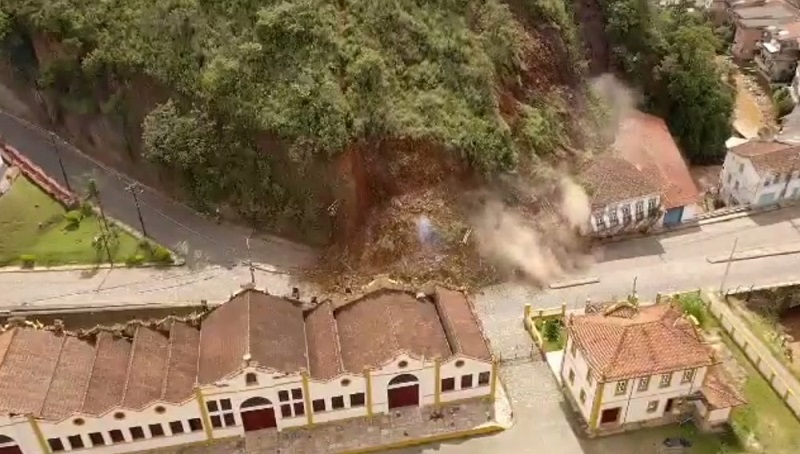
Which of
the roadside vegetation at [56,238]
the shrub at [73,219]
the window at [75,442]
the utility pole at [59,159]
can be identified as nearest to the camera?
the window at [75,442]

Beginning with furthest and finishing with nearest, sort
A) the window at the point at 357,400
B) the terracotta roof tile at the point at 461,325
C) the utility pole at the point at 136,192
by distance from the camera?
the utility pole at the point at 136,192 < the terracotta roof tile at the point at 461,325 < the window at the point at 357,400

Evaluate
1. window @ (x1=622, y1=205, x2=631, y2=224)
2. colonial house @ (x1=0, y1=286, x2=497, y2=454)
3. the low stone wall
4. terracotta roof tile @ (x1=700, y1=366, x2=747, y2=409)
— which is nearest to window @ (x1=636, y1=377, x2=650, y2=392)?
terracotta roof tile @ (x1=700, y1=366, x2=747, y2=409)

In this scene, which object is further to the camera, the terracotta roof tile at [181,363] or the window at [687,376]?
the window at [687,376]

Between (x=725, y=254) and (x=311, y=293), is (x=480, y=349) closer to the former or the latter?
(x=311, y=293)

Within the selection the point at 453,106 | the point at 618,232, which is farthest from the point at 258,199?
the point at 618,232

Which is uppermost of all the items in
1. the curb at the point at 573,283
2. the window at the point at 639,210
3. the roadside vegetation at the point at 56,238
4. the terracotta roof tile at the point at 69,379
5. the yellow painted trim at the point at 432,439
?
the window at the point at 639,210

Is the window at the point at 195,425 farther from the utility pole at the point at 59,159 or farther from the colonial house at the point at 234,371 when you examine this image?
the utility pole at the point at 59,159

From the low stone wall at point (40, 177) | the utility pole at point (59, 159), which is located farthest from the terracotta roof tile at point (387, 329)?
the utility pole at point (59, 159)

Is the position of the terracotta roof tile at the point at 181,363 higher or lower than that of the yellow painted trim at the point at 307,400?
higher

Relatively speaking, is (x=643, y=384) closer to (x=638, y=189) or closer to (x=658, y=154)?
(x=638, y=189)
